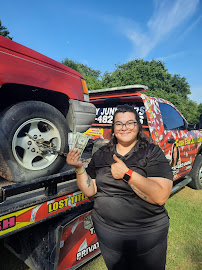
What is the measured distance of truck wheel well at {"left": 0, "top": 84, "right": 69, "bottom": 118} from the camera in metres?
2.01

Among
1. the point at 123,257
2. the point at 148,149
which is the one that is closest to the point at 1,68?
the point at 148,149

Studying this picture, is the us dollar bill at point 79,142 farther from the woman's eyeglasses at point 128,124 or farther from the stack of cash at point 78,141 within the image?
the woman's eyeglasses at point 128,124

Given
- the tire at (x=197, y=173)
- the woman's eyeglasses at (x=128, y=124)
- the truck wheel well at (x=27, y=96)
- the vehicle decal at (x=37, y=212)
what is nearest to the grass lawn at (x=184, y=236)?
the tire at (x=197, y=173)

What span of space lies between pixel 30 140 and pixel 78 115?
2.33 feet

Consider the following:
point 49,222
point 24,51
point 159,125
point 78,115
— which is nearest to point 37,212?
point 49,222

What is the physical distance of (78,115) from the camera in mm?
2396

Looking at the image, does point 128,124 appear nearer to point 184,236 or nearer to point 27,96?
point 27,96

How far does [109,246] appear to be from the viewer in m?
1.41

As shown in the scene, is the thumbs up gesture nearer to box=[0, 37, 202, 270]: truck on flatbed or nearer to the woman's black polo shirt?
the woman's black polo shirt

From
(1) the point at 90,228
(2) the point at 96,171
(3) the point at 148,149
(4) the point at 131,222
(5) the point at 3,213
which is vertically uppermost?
(3) the point at 148,149

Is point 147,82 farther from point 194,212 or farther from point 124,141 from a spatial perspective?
point 124,141

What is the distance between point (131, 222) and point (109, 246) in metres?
0.28

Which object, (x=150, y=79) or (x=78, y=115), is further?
(x=150, y=79)

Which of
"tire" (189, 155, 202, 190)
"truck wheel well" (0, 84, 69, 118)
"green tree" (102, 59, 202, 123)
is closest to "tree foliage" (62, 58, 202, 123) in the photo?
"green tree" (102, 59, 202, 123)
